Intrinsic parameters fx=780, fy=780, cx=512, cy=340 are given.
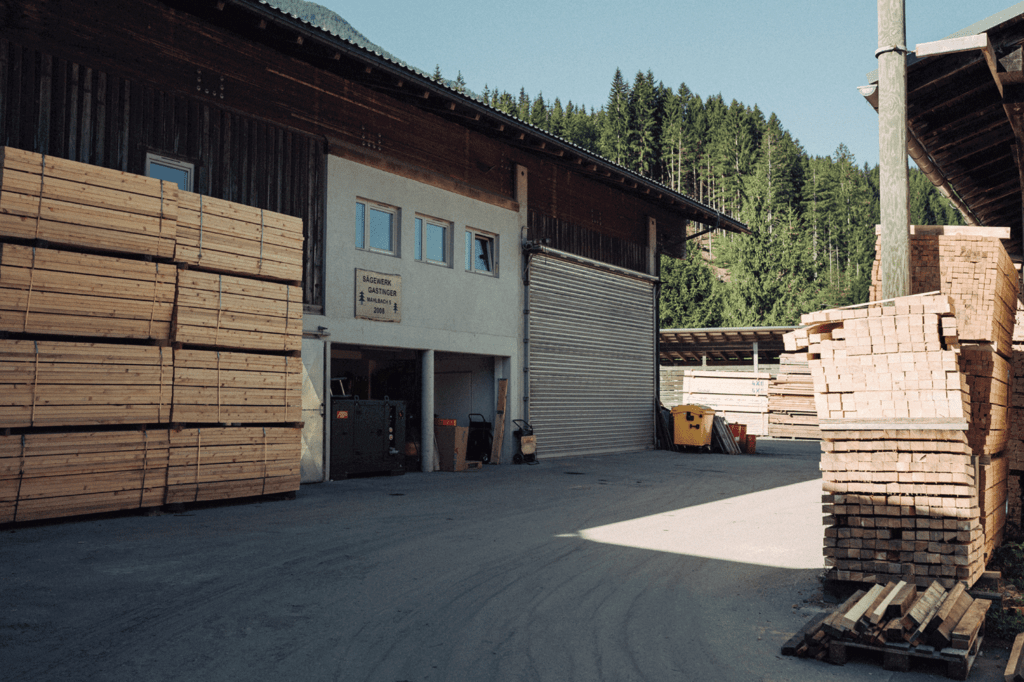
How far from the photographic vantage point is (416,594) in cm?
620

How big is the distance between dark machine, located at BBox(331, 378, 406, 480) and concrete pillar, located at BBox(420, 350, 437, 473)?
825mm

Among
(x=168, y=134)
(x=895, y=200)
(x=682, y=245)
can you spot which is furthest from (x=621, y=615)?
(x=682, y=245)

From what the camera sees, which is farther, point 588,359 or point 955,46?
point 588,359

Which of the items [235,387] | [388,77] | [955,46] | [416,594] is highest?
[388,77]

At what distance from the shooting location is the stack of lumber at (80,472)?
8.90 metres

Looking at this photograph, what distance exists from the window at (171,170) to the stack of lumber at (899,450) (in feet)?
33.2

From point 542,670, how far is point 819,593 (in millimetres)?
3116

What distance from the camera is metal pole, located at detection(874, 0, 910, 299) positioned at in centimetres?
716

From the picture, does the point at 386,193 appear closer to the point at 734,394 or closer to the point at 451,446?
the point at 451,446

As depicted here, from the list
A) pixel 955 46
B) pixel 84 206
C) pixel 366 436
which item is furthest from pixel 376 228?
pixel 955 46

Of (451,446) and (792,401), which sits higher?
(792,401)

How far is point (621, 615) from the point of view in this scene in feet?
18.7

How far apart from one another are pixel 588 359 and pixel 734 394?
12.7 m

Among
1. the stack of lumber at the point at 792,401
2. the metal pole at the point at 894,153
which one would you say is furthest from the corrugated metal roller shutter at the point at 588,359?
the metal pole at the point at 894,153
